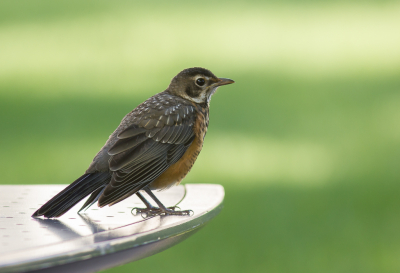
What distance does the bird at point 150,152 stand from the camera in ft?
6.34

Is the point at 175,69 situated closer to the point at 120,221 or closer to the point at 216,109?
the point at 216,109

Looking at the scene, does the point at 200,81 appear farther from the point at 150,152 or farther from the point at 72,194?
the point at 72,194

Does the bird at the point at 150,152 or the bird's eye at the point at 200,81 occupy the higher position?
the bird's eye at the point at 200,81

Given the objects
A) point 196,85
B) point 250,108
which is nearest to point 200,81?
point 196,85

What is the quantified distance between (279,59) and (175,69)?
4.76ft

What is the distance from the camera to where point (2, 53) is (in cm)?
817

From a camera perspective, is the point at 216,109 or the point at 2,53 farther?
the point at 2,53

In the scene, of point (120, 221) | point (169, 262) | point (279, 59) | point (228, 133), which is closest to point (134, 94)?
point (228, 133)

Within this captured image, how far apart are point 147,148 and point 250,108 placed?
5098mm

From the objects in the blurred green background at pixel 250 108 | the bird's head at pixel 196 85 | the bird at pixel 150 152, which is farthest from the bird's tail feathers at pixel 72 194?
the blurred green background at pixel 250 108

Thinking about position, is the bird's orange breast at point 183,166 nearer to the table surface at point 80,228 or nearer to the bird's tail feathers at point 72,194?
the table surface at point 80,228

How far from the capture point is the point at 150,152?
217cm

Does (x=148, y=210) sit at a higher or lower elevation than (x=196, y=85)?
lower

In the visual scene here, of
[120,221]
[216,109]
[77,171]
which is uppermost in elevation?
[120,221]
